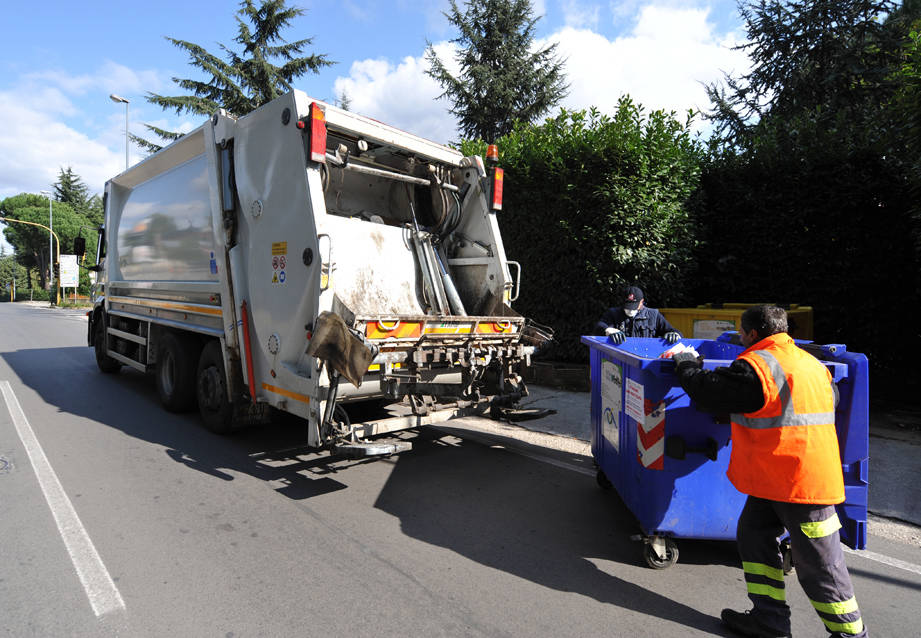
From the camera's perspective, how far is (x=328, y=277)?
390cm

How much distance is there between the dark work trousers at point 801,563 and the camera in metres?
2.19

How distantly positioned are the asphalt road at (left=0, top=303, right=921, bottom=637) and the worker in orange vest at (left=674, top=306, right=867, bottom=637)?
29 cm

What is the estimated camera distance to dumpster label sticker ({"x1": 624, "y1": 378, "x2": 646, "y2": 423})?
3.02m

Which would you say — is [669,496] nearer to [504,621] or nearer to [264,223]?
[504,621]

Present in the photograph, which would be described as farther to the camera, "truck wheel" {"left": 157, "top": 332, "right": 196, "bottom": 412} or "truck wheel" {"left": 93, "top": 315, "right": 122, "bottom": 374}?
"truck wheel" {"left": 93, "top": 315, "right": 122, "bottom": 374}

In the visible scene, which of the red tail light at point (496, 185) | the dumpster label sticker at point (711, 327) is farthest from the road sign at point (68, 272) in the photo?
the dumpster label sticker at point (711, 327)

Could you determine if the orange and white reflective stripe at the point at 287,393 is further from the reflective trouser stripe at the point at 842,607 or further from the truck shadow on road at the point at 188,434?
the reflective trouser stripe at the point at 842,607

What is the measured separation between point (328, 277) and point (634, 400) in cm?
225

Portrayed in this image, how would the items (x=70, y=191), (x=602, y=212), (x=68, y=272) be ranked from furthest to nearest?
(x=70, y=191) < (x=68, y=272) < (x=602, y=212)

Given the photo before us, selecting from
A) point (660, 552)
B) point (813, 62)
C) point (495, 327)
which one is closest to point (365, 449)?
point (495, 327)

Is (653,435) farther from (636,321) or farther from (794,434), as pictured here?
(636,321)

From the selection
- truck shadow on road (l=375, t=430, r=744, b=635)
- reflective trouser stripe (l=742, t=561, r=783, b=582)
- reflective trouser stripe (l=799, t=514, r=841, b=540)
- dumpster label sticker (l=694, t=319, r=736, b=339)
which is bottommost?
truck shadow on road (l=375, t=430, r=744, b=635)

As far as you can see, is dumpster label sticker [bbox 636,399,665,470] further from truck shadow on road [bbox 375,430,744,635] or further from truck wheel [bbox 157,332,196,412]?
truck wheel [bbox 157,332,196,412]

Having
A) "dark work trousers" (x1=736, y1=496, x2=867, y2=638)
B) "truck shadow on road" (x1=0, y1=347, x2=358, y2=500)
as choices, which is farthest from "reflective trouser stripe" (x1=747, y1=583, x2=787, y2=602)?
"truck shadow on road" (x1=0, y1=347, x2=358, y2=500)
